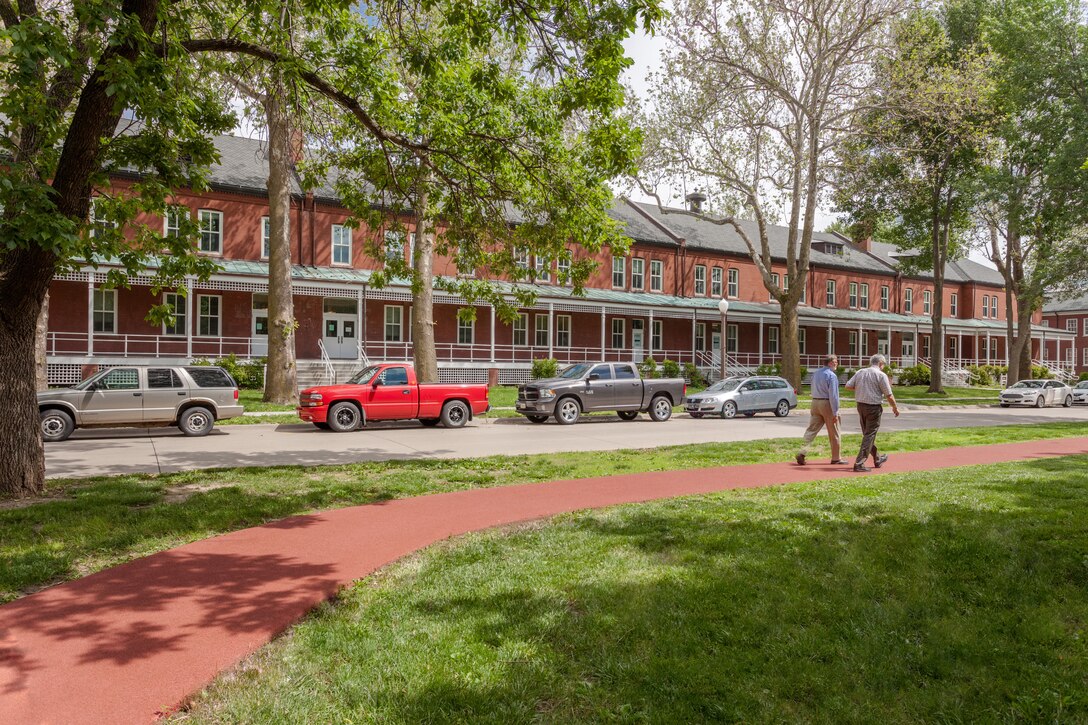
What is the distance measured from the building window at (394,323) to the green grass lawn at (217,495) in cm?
2182

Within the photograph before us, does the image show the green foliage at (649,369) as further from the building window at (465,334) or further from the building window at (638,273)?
the building window at (465,334)

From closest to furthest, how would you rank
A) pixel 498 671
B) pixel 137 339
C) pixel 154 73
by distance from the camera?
pixel 498 671 < pixel 154 73 < pixel 137 339

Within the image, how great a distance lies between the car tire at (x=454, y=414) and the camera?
1906 cm

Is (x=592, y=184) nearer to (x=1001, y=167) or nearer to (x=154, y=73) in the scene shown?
(x=154, y=73)

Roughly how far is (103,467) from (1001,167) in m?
41.3

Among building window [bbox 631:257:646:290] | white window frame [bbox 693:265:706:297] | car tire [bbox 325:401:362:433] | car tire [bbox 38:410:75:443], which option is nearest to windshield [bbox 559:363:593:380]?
car tire [bbox 325:401:362:433]

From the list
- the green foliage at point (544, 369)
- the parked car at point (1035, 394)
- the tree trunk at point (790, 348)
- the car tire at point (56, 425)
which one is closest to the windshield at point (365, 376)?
the car tire at point (56, 425)

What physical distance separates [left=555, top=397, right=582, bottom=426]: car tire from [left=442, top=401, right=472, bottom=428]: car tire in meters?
2.72

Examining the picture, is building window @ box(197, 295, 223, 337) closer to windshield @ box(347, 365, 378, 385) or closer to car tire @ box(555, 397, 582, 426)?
windshield @ box(347, 365, 378, 385)

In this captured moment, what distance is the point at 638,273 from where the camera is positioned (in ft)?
139

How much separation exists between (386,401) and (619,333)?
24.3 metres

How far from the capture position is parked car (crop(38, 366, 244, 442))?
15.1 meters

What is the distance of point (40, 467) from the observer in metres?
8.91

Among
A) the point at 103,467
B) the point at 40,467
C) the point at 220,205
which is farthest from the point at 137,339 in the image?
the point at 40,467
